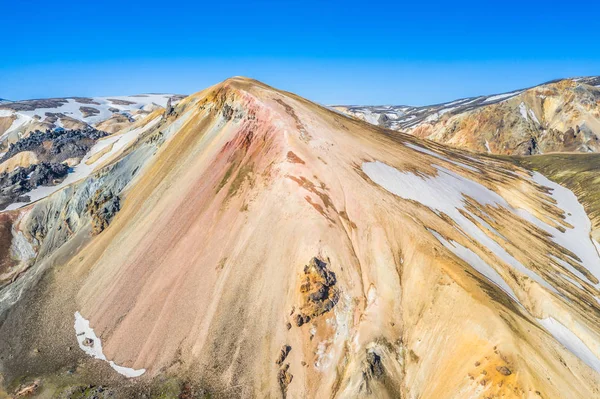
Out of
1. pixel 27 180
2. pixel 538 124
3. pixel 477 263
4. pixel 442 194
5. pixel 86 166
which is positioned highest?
pixel 538 124

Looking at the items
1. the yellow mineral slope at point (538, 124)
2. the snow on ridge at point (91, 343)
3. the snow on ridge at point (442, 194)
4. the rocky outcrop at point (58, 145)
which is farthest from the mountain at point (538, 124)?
the snow on ridge at point (91, 343)

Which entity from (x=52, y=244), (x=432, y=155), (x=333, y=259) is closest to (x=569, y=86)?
(x=432, y=155)

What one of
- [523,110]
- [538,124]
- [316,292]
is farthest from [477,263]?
[523,110]

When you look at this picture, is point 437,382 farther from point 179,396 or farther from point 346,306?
point 179,396

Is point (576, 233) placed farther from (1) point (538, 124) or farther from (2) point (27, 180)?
(2) point (27, 180)

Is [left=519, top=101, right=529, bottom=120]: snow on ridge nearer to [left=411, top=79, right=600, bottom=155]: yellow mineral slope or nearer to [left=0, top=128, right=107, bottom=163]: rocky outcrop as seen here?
[left=411, top=79, right=600, bottom=155]: yellow mineral slope
